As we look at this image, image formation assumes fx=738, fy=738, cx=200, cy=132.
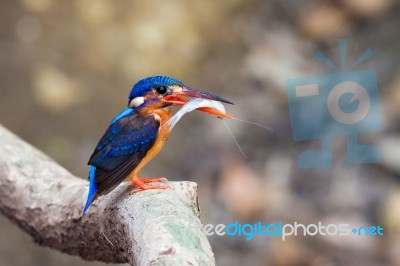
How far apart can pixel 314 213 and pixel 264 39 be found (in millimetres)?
648

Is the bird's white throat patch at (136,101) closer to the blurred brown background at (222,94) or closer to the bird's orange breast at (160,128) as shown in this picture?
the bird's orange breast at (160,128)

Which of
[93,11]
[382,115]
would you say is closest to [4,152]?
[93,11]

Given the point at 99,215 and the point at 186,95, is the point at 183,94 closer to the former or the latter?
the point at 186,95

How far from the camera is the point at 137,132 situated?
968 mm

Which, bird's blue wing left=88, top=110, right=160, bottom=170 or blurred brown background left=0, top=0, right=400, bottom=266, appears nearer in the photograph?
bird's blue wing left=88, top=110, right=160, bottom=170

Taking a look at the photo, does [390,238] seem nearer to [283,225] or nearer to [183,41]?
[283,225]

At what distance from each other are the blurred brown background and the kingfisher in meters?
1.16

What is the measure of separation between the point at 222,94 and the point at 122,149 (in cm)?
142

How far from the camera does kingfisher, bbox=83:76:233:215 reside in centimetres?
97

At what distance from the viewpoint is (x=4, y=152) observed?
1.38 m
